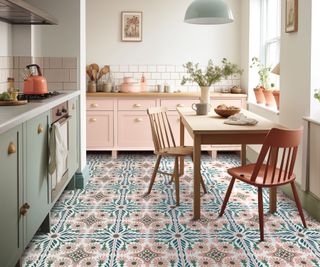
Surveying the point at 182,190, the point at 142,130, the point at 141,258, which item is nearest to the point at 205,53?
the point at 142,130

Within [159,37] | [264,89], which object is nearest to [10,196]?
[264,89]

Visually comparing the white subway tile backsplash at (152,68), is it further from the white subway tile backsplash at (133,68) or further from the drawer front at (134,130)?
the drawer front at (134,130)

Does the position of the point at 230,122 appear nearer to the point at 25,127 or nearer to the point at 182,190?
the point at 182,190

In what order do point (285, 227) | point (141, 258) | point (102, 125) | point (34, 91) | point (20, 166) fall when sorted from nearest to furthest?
point (20, 166) < point (141, 258) < point (285, 227) < point (34, 91) < point (102, 125)

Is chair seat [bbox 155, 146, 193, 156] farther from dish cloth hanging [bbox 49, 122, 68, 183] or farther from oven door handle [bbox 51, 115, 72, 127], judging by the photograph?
dish cloth hanging [bbox 49, 122, 68, 183]

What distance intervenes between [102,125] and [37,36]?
203 cm

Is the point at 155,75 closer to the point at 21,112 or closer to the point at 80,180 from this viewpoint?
the point at 80,180

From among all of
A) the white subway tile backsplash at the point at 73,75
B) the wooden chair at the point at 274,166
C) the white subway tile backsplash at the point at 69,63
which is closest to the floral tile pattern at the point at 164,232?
the wooden chair at the point at 274,166

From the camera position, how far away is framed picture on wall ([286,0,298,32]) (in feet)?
14.1

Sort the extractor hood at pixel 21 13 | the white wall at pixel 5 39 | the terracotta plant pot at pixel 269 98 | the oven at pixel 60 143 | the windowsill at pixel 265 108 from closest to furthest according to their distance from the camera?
the extractor hood at pixel 21 13, the oven at pixel 60 143, the white wall at pixel 5 39, the windowsill at pixel 265 108, the terracotta plant pot at pixel 269 98

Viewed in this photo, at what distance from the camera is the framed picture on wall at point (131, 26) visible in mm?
6973

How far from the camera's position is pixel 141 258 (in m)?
3.04

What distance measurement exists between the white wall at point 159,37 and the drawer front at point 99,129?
0.96 metres

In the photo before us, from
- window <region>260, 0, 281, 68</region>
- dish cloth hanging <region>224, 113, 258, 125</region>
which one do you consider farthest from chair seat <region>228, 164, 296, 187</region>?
window <region>260, 0, 281, 68</region>
